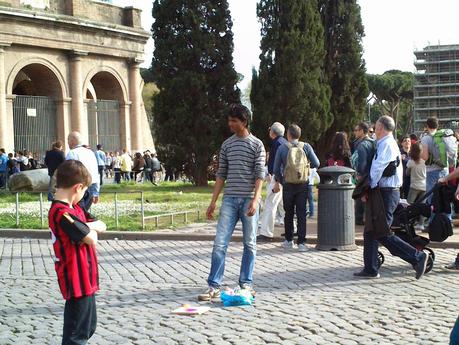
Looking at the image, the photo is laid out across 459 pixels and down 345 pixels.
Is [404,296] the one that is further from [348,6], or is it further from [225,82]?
[348,6]

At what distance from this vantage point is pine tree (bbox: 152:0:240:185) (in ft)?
79.0

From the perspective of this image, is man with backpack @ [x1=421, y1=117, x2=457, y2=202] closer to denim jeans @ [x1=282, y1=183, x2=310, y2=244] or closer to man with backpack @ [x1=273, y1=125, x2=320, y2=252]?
man with backpack @ [x1=273, y1=125, x2=320, y2=252]

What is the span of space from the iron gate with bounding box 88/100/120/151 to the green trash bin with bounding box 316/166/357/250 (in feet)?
86.3

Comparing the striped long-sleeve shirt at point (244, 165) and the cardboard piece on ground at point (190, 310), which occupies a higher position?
the striped long-sleeve shirt at point (244, 165)

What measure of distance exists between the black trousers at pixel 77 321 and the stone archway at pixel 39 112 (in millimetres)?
28394

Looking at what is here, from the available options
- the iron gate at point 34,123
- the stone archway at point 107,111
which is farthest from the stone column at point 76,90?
the iron gate at point 34,123

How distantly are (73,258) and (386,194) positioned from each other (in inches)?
181

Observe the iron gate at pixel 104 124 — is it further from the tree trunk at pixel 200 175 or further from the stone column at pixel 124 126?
the tree trunk at pixel 200 175

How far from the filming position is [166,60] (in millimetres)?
24578

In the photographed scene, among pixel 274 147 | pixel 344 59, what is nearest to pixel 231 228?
pixel 274 147

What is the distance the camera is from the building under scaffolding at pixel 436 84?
7775 centimetres

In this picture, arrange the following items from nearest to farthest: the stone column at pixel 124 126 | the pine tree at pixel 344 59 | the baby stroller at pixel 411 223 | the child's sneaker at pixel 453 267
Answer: the baby stroller at pixel 411 223 → the child's sneaker at pixel 453 267 → the pine tree at pixel 344 59 → the stone column at pixel 124 126

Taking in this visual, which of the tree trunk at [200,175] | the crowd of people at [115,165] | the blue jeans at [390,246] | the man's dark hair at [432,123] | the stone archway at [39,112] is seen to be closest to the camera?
the blue jeans at [390,246]

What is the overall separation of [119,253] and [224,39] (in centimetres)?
1540
